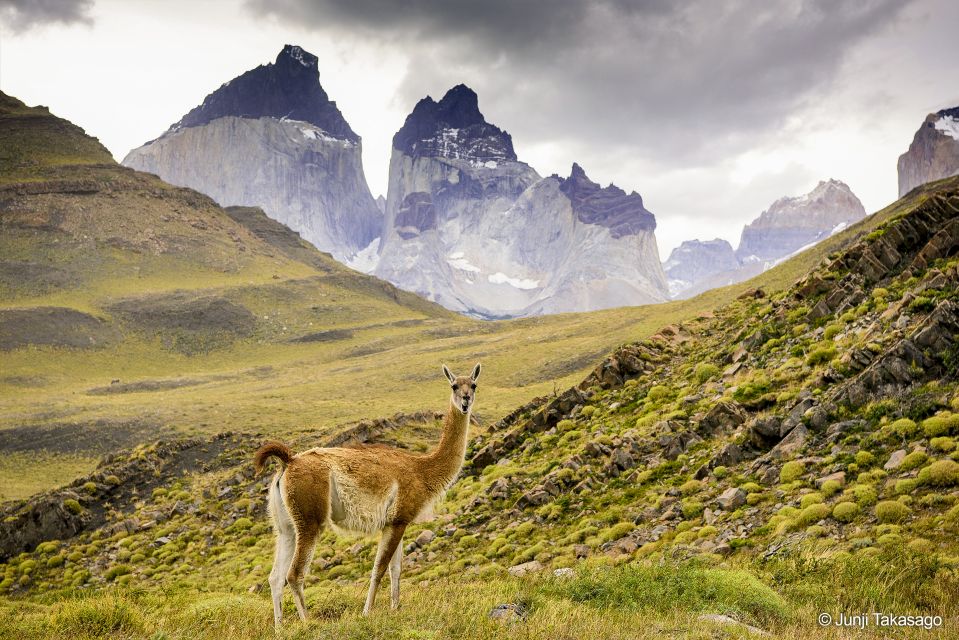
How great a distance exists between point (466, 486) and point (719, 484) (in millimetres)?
10954

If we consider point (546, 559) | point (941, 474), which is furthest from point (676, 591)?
point (941, 474)

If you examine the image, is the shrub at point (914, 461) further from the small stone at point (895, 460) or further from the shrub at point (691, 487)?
the shrub at point (691, 487)

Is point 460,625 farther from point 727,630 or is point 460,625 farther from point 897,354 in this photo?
point 897,354

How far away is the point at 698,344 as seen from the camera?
32.8m

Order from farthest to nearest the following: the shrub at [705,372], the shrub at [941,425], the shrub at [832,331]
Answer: the shrub at [705,372]
the shrub at [832,331]
the shrub at [941,425]

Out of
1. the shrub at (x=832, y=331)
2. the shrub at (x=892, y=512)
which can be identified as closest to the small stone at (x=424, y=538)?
the shrub at (x=892, y=512)

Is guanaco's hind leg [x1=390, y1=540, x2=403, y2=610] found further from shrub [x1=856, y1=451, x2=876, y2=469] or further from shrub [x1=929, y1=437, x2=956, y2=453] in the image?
shrub [x1=929, y1=437, x2=956, y2=453]

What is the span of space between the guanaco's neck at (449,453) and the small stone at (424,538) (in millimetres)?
10284

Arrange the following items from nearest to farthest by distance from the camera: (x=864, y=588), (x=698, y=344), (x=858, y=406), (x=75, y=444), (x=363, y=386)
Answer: (x=864, y=588)
(x=858, y=406)
(x=698, y=344)
(x=75, y=444)
(x=363, y=386)

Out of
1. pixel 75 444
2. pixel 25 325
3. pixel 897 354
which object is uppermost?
pixel 25 325

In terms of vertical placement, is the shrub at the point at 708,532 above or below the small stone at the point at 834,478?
below

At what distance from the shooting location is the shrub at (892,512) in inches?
507

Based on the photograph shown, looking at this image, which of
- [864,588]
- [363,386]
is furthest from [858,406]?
[363,386]

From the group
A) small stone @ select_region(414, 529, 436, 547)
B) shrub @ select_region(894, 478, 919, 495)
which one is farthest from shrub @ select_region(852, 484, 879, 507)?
small stone @ select_region(414, 529, 436, 547)
